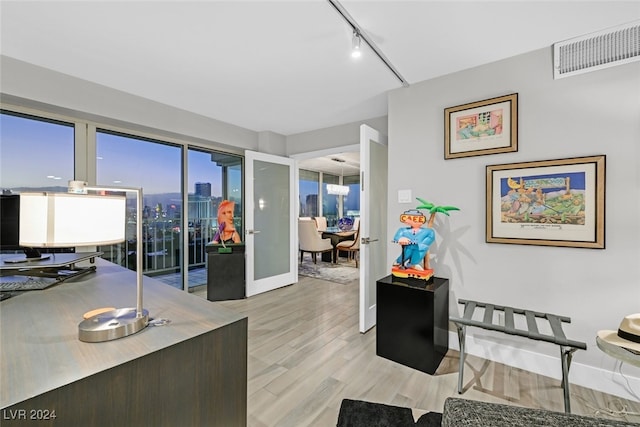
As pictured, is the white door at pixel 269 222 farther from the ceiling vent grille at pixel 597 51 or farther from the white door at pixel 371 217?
the ceiling vent grille at pixel 597 51

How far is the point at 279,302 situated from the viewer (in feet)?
11.9

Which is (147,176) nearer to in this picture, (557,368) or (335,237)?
(335,237)

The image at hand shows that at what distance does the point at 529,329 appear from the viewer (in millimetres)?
1767

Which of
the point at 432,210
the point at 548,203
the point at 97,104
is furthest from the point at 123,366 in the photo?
the point at 97,104

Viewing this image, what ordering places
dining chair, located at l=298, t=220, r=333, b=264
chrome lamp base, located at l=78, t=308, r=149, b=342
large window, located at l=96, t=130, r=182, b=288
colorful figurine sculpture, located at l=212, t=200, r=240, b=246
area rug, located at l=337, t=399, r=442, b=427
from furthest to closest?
dining chair, located at l=298, t=220, r=333, b=264, colorful figurine sculpture, located at l=212, t=200, r=240, b=246, large window, located at l=96, t=130, r=182, b=288, area rug, located at l=337, t=399, r=442, b=427, chrome lamp base, located at l=78, t=308, r=149, b=342

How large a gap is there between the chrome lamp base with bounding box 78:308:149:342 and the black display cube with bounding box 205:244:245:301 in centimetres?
274

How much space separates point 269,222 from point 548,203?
337cm

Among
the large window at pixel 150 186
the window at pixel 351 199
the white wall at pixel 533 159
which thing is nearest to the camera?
the white wall at pixel 533 159

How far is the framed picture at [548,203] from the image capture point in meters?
1.88

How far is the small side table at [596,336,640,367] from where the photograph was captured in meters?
1.34

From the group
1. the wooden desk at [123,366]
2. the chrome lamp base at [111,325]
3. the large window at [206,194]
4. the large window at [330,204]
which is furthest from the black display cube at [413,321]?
the large window at [330,204]

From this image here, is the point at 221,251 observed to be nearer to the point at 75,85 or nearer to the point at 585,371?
the point at 75,85

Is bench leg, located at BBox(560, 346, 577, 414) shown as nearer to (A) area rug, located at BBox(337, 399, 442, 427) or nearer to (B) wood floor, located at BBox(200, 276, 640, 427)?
(B) wood floor, located at BBox(200, 276, 640, 427)

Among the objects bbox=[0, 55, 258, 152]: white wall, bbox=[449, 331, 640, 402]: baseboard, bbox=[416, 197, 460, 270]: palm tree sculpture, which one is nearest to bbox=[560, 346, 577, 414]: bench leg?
bbox=[449, 331, 640, 402]: baseboard
